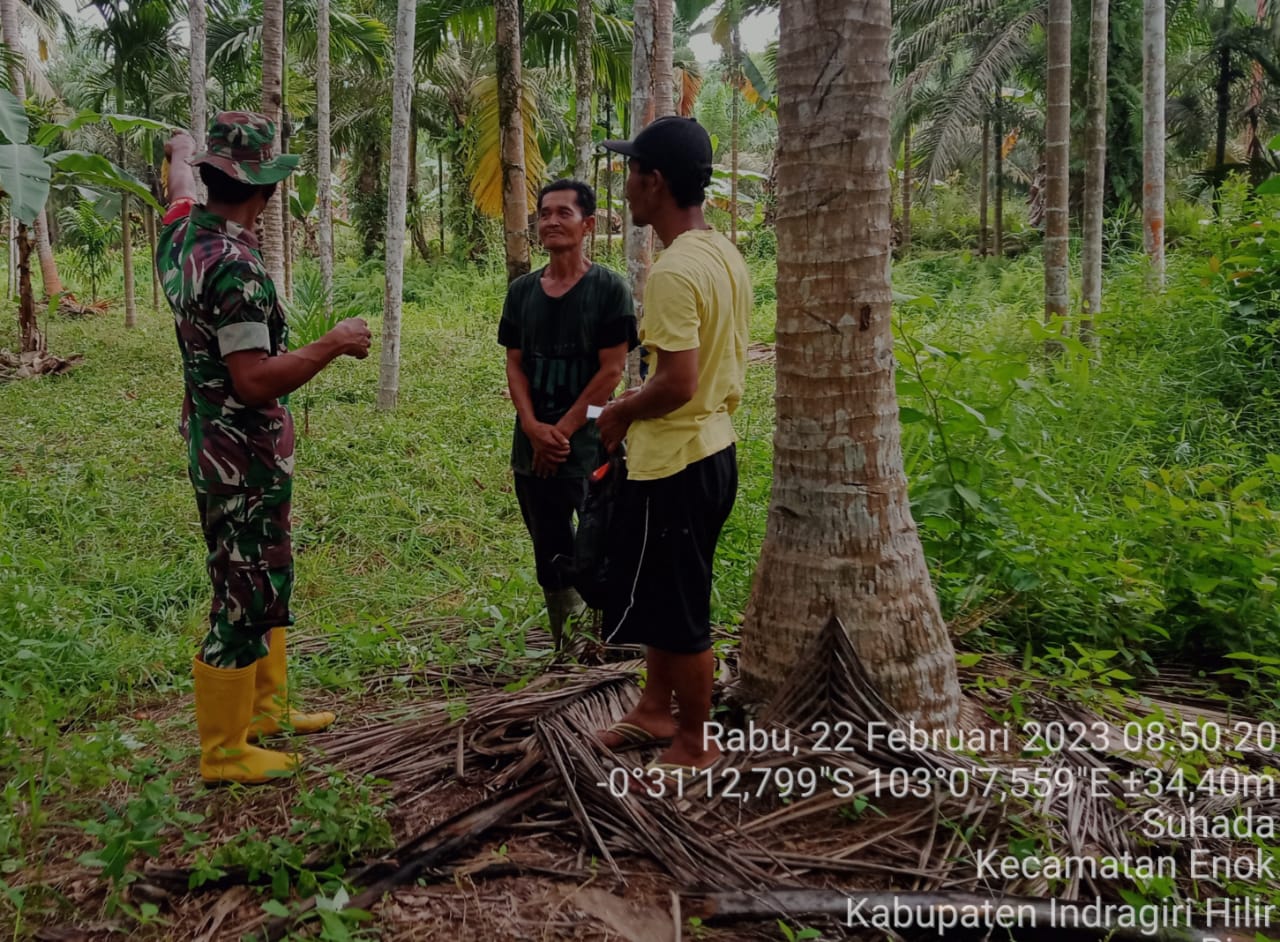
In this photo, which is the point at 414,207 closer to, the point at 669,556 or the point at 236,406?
the point at 236,406

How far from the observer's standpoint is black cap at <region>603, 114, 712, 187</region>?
2.59 m

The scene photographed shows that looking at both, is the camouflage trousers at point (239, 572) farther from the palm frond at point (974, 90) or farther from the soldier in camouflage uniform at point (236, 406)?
the palm frond at point (974, 90)

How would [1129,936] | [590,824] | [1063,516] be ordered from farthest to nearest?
[1063,516]
[590,824]
[1129,936]

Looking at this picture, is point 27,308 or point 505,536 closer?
point 505,536

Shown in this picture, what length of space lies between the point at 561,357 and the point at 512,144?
301cm

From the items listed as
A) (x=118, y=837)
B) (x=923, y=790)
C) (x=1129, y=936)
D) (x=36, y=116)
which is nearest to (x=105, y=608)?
(x=118, y=837)

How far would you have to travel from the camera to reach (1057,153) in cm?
755

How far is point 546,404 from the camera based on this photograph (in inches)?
142

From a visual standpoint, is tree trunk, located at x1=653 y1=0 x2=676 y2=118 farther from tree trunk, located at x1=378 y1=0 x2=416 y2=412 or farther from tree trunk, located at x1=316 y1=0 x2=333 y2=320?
tree trunk, located at x1=316 y1=0 x2=333 y2=320

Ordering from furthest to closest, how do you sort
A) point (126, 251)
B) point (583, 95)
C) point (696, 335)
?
→ point (126, 251), point (583, 95), point (696, 335)

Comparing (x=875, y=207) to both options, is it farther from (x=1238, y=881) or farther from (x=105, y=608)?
(x=105, y=608)

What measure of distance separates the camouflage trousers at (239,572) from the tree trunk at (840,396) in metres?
1.49

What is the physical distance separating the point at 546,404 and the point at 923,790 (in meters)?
1.92

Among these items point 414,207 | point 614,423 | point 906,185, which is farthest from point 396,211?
point 906,185
